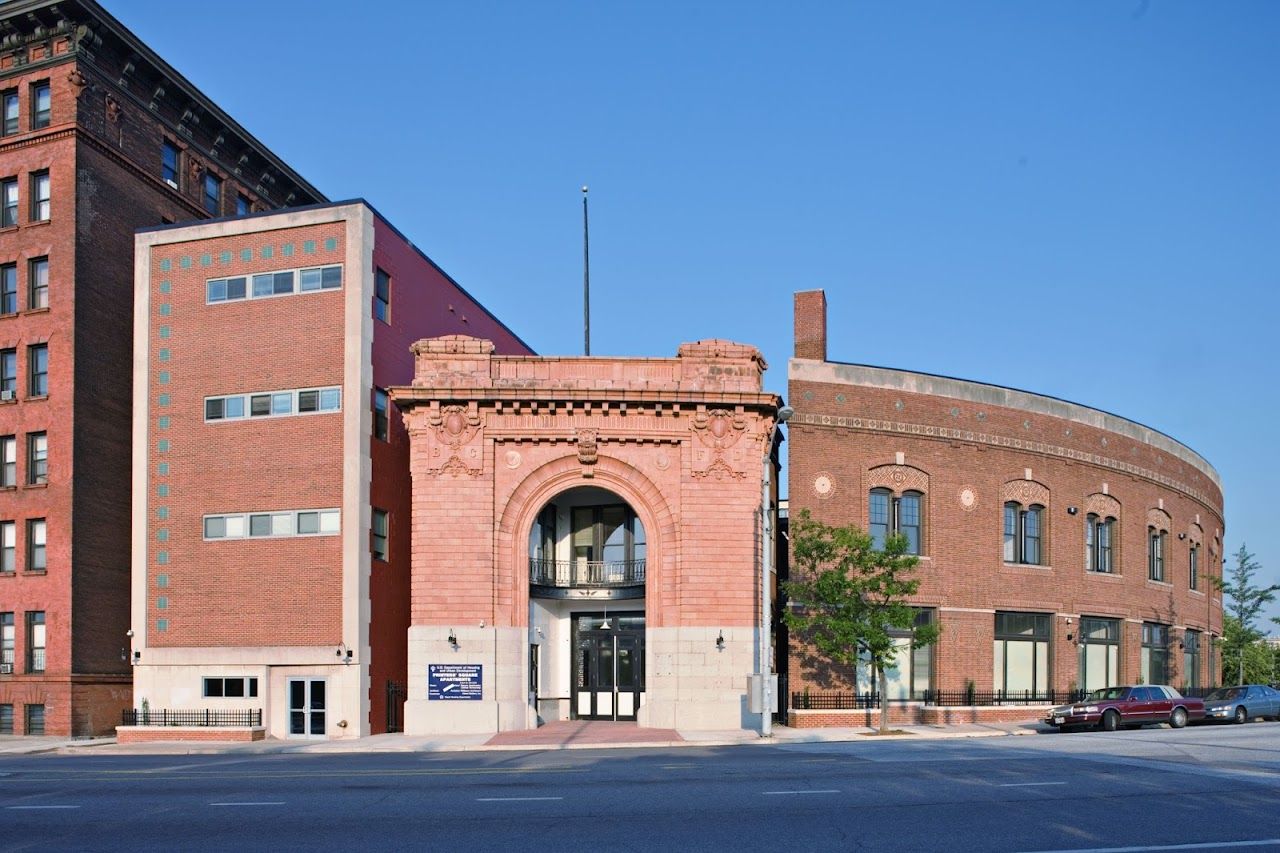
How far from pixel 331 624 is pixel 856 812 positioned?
23392mm

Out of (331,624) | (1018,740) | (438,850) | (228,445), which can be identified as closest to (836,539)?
(1018,740)

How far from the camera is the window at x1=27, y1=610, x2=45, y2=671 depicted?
40219 mm

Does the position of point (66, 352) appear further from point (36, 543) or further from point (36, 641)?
point (36, 641)

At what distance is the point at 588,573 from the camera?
40.2 metres

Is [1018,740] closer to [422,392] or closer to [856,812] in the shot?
[856,812]

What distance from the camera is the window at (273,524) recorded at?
37125 millimetres

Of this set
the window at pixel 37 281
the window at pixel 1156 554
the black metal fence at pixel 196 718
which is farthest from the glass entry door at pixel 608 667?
the window at pixel 1156 554

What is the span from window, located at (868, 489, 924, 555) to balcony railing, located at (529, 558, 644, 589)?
839 cm

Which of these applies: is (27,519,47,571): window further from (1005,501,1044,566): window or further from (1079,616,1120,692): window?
(1079,616,1120,692): window

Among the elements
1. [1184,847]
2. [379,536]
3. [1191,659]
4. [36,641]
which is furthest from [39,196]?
[1191,659]

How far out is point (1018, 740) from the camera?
31.1 metres

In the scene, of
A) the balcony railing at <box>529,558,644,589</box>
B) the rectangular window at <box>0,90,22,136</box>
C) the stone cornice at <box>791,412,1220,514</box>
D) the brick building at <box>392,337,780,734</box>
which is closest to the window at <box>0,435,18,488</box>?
the rectangular window at <box>0,90,22,136</box>

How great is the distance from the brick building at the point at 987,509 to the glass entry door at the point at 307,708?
1486 cm

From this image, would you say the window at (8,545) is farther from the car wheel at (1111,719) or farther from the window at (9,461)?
the car wheel at (1111,719)
